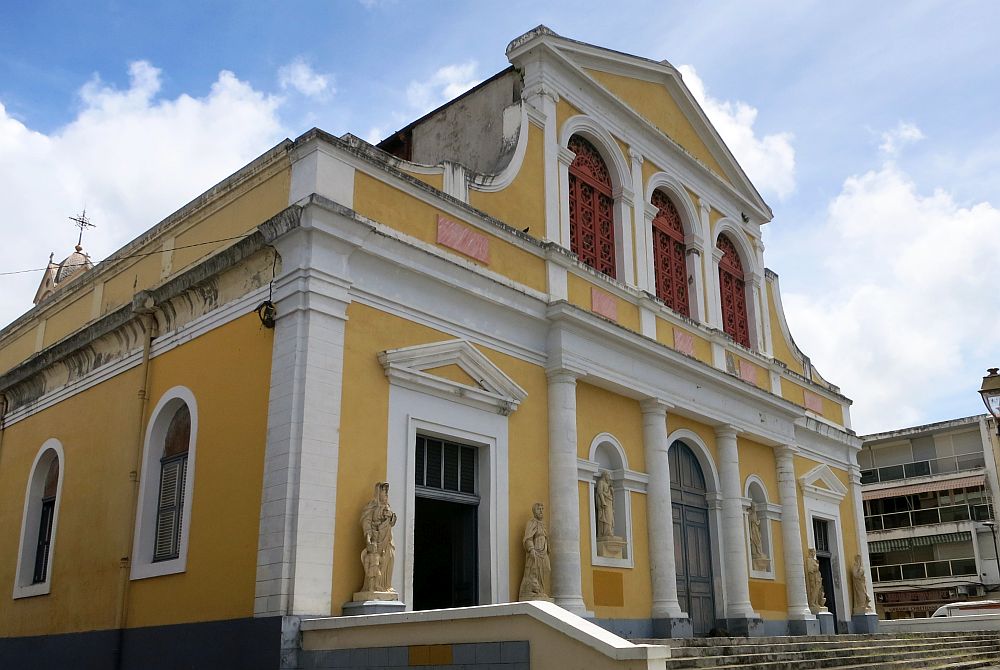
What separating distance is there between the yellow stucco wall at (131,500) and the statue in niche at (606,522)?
18.7 feet

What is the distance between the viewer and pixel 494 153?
15.4 meters

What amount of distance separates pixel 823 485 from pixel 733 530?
5.16 m

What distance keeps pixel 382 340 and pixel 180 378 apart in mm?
2996

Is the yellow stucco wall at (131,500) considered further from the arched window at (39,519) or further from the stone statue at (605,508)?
the stone statue at (605,508)

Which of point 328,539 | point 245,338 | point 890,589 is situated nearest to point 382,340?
point 245,338

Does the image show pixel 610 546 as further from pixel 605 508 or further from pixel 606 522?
pixel 605 508

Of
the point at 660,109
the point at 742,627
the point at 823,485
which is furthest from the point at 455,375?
the point at 823,485

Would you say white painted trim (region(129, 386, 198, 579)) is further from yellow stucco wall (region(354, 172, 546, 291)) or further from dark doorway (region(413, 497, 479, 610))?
yellow stucco wall (region(354, 172, 546, 291))

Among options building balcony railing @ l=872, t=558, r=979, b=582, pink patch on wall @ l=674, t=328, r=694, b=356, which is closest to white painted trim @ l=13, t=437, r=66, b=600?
pink patch on wall @ l=674, t=328, r=694, b=356

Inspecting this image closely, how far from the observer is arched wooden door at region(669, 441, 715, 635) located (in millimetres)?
16281

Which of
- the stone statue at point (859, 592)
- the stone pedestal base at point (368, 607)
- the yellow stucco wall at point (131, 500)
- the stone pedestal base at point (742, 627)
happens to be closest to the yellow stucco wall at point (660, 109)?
the yellow stucco wall at point (131, 500)

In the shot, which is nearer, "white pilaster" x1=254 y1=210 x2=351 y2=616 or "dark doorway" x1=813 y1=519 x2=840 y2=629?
"white pilaster" x1=254 y1=210 x2=351 y2=616

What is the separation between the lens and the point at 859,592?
2117 centimetres

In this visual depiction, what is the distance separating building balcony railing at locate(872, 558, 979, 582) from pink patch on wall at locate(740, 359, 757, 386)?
18177 mm
